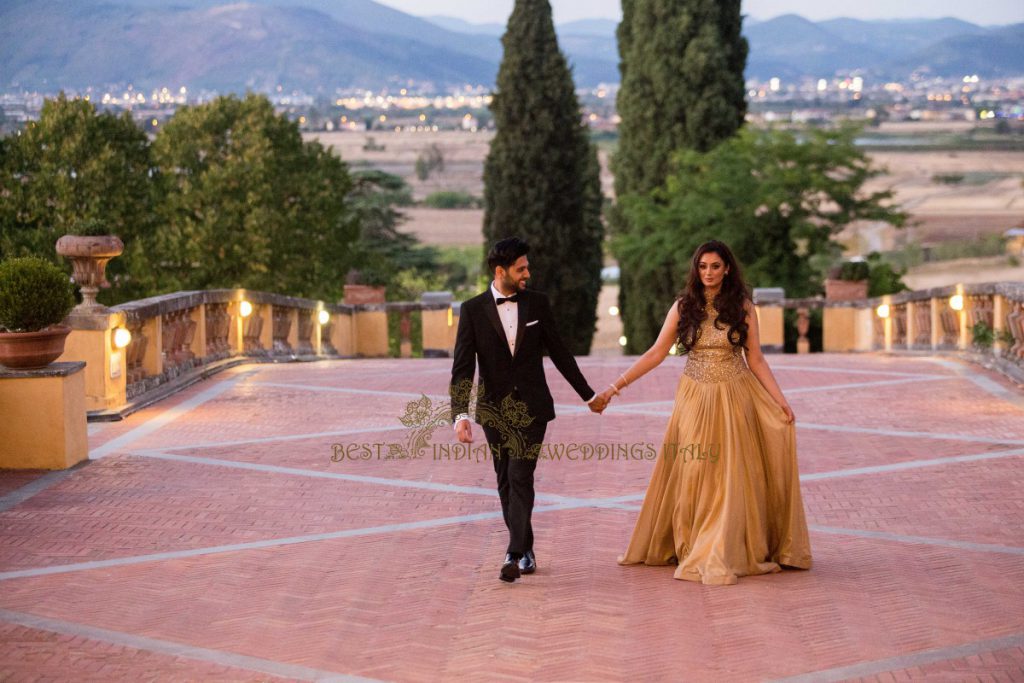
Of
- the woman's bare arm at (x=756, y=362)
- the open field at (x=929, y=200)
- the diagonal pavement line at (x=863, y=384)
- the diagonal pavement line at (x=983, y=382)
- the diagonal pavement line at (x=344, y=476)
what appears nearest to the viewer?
the woman's bare arm at (x=756, y=362)

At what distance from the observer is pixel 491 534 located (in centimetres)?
880

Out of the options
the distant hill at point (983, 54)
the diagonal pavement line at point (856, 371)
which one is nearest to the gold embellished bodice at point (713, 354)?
the diagonal pavement line at point (856, 371)

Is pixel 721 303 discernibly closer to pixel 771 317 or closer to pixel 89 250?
pixel 89 250

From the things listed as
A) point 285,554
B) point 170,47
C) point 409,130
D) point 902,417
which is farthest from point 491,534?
point 409,130

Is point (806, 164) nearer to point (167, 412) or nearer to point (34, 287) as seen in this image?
point (167, 412)

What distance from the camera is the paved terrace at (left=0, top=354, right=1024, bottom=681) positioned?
6367 millimetres

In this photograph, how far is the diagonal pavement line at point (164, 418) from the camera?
1181 cm

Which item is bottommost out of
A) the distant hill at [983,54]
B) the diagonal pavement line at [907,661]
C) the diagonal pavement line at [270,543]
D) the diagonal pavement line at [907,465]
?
the diagonal pavement line at [907,661]

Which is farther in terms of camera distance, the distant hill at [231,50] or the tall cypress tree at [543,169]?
the distant hill at [231,50]

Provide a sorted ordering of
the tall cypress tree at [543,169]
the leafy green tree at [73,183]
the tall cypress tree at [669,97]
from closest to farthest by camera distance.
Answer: the tall cypress tree at [669,97] < the leafy green tree at [73,183] < the tall cypress tree at [543,169]

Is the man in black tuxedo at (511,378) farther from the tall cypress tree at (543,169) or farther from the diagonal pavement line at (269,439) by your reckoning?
the tall cypress tree at (543,169)

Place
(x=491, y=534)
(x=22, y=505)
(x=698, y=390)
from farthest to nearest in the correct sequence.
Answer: (x=22, y=505) < (x=491, y=534) < (x=698, y=390)

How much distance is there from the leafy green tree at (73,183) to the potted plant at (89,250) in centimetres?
2862

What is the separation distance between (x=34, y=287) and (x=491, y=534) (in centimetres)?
440
